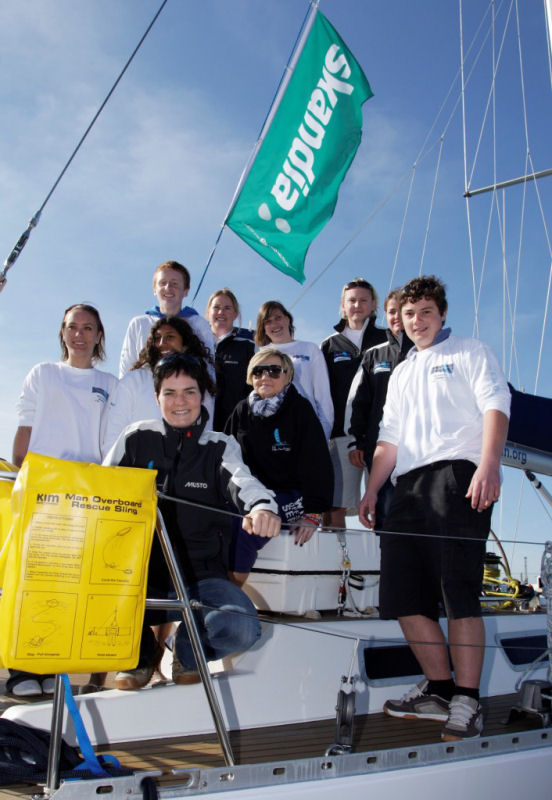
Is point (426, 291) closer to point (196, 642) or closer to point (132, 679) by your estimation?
point (196, 642)

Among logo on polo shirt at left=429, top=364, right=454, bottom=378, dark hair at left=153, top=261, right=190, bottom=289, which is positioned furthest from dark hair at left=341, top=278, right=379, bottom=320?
logo on polo shirt at left=429, top=364, right=454, bottom=378

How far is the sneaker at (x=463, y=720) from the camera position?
2.67m

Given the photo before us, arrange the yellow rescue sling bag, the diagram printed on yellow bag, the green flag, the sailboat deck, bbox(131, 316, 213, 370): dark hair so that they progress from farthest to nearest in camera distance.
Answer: the green flag → bbox(131, 316, 213, 370): dark hair → the sailboat deck → the yellow rescue sling bag → the diagram printed on yellow bag

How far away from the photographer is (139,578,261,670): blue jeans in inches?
106

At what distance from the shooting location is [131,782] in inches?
67.2

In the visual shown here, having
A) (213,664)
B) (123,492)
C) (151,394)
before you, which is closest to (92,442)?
(151,394)

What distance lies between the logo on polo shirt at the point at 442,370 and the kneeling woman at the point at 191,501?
3.41ft

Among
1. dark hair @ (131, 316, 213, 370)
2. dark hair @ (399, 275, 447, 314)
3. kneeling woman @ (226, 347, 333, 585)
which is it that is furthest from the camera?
dark hair @ (131, 316, 213, 370)

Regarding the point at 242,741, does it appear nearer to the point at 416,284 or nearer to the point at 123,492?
the point at 123,492

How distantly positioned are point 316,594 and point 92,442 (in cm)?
158

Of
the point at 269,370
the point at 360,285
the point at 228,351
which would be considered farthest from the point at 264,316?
the point at 269,370

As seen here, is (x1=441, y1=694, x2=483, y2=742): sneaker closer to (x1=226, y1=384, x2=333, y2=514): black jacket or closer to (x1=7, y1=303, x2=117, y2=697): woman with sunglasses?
(x1=226, y1=384, x2=333, y2=514): black jacket

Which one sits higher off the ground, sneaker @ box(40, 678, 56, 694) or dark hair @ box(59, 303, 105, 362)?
dark hair @ box(59, 303, 105, 362)

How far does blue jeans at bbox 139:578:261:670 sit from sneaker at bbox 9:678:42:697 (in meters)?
0.85
